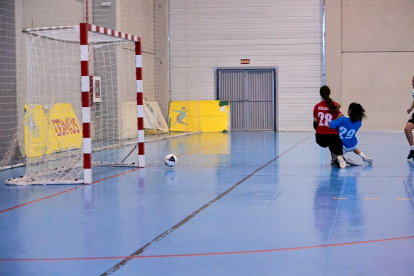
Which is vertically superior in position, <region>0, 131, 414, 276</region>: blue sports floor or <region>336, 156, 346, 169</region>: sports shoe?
<region>336, 156, 346, 169</region>: sports shoe

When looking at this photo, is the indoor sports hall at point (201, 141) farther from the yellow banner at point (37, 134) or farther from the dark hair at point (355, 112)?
the dark hair at point (355, 112)

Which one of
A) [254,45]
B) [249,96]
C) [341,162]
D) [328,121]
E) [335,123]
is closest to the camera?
[341,162]

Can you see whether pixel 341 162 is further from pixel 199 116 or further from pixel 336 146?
pixel 199 116

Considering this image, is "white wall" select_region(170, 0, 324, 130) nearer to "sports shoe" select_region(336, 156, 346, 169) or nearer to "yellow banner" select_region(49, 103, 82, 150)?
"yellow banner" select_region(49, 103, 82, 150)

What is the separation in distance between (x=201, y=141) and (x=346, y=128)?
914 cm

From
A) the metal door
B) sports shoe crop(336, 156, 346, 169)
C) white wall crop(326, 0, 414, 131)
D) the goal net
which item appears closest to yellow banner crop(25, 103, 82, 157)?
the goal net

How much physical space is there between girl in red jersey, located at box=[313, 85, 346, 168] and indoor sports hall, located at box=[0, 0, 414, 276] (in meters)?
0.07

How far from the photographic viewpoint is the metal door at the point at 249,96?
28391 mm

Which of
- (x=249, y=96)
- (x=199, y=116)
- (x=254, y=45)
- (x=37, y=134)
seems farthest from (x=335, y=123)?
(x=249, y=96)

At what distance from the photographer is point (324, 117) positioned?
43.0 feet

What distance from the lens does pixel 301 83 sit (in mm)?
27781

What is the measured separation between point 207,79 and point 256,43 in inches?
111

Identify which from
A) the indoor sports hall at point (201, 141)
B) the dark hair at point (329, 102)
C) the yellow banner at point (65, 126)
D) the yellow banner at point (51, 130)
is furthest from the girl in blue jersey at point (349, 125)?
the yellow banner at point (65, 126)

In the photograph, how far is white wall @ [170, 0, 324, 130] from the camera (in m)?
27.5
